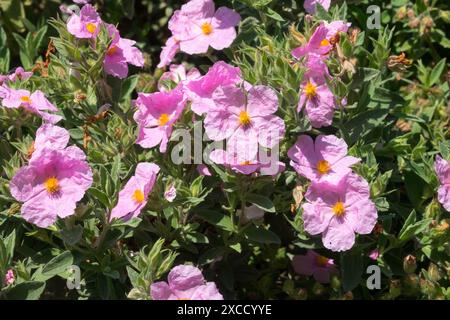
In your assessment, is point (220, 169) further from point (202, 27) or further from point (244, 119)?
point (202, 27)

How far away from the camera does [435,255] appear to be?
2.54 meters

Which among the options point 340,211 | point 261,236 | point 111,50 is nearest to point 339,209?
point 340,211

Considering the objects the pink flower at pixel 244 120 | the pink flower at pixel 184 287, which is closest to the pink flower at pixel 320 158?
the pink flower at pixel 244 120

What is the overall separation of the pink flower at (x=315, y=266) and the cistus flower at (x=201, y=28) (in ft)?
2.59

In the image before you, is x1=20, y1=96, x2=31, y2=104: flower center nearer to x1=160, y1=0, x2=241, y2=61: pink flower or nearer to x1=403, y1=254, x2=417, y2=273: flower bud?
x1=160, y1=0, x2=241, y2=61: pink flower

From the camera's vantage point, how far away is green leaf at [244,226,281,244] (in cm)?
241

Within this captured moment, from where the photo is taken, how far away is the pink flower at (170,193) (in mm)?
2268

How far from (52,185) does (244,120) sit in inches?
22.7

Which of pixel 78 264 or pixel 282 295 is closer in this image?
pixel 78 264

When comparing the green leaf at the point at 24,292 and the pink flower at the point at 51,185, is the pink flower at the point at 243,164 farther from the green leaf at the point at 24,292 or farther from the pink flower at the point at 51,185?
the green leaf at the point at 24,292

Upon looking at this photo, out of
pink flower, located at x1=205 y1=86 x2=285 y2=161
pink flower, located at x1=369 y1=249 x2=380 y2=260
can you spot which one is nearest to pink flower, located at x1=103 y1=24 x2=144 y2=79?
pink flower, located at x1=205 y1=86 x2=285 y2=161

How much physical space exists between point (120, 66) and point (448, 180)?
111 cm
